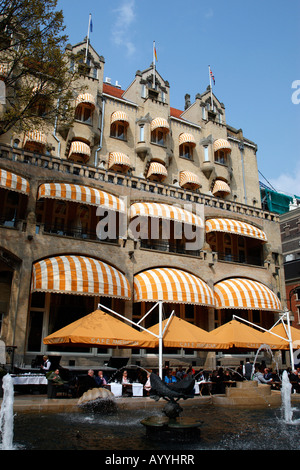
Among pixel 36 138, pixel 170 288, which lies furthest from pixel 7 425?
pixel 36 138

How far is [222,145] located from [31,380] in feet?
84.5

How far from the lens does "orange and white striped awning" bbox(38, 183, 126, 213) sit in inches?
818

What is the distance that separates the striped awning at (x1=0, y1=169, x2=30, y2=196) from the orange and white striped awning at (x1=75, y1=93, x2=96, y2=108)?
948 cm

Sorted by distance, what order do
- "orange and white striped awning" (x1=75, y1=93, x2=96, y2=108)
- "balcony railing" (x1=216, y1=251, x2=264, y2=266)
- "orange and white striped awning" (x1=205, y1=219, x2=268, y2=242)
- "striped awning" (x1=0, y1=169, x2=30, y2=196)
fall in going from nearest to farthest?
"striped awning" (x1=0, y1=169, x2=30, y2=196) → "orange and white striped awning" (x1=205, y1=219, x2=268, y2=242) → "orange and white striped awning" (x1=75, y1=93, x2=96, y2=108) → "balcony railing" (x1=216, y1=251, x2=264, y2=266)

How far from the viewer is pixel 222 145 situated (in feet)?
110

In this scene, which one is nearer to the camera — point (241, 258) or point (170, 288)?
point (170, 288)

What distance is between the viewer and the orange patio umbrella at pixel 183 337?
16.1m

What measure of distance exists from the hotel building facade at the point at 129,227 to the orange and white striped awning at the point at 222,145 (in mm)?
204

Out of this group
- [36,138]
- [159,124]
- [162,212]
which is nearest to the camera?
[162,212]

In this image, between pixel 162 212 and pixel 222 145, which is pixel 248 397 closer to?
pixel 162 212

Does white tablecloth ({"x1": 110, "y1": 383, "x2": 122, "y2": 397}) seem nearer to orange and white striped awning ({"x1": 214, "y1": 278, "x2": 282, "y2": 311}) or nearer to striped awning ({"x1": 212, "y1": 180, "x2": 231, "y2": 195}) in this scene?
orange and white striped awning ({"x1": 214, "y1": 278, "x2": 282, "y2": 311})

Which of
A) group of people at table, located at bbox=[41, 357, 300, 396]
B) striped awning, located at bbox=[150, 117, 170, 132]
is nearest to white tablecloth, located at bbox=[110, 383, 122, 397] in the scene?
group of people at table, located at bbox=[41, 357, 300, 396]
